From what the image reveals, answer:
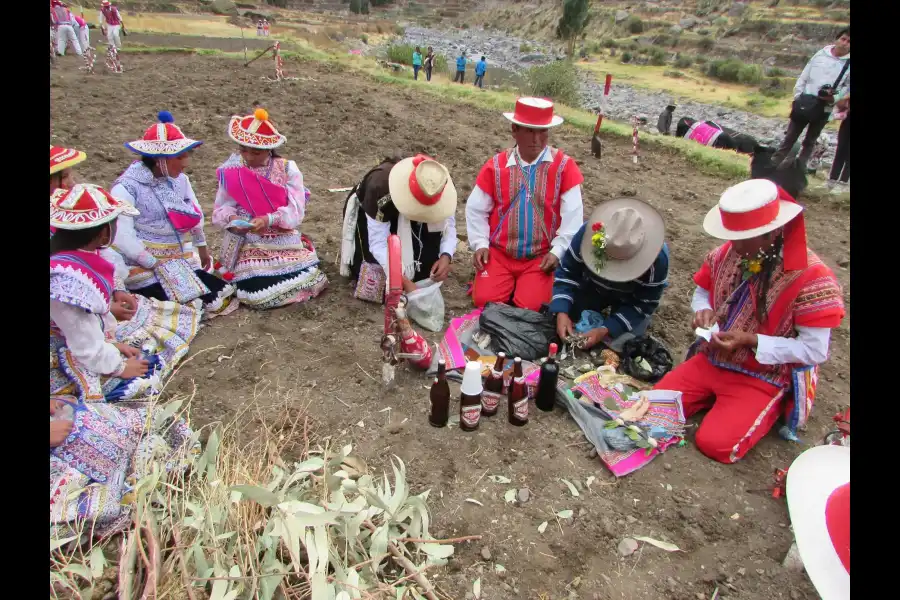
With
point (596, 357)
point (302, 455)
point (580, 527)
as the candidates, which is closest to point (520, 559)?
point (580, 527)

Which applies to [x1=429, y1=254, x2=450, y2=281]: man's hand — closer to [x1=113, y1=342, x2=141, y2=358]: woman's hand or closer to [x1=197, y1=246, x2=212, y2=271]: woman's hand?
[x1=197, y1=246, x2=212, y2=271]: woman's hand

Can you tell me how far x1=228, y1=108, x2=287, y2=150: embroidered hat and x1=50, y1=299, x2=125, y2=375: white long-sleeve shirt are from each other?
6.01 ft

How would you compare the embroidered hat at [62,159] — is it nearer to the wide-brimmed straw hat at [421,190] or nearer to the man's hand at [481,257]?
the wide-brimmed straw hat at [421,190]

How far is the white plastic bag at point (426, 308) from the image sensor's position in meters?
4.20

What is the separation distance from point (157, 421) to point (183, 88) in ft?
33.6

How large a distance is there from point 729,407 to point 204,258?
4.08m

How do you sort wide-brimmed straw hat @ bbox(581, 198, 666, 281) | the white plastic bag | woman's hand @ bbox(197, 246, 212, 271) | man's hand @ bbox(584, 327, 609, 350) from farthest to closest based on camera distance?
woman's hand @ bbox(197, 246, 212, 271)
the white plastic bag
man's hand @ bbox(584, 327, 609, 350)
wide-brimmed straw hat @ bbox(581, 198, 666, 281)

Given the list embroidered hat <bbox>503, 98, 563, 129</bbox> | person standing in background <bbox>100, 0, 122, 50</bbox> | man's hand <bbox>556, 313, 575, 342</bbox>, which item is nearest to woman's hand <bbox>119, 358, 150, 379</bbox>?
man's hand <bbox>556, 313, 575, 342</bbox>

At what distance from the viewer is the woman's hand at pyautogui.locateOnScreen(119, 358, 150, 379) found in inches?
113

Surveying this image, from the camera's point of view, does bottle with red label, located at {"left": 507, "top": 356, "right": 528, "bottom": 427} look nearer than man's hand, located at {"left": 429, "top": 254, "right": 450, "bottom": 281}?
Yes

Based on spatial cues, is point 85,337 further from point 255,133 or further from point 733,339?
point 733,339

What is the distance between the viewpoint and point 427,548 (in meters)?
2.40

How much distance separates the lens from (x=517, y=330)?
152 inches
